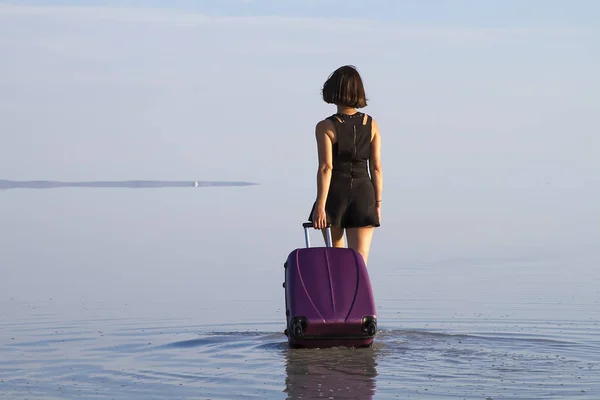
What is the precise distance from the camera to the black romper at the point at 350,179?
25.0ft

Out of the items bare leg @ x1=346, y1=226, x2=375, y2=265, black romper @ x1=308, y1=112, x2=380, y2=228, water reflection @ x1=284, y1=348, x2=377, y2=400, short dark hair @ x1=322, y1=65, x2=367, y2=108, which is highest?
short dark hair @ x1=322, y1=65, x2=367, y2=108

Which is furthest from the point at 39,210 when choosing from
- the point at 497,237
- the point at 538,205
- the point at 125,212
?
the point at 497,237

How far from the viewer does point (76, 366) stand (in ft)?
21.7

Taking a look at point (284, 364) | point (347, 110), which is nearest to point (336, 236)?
point (347, 110)

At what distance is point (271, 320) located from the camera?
9.04 m

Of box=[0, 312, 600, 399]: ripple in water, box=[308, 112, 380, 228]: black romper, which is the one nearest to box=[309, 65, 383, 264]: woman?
box=[308, 112, 380, 228]: black romper

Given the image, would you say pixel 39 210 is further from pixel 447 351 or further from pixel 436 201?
pixel 447 351

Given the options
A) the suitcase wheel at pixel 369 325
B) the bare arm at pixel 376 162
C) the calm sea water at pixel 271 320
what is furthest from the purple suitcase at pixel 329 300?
the bare arm at pixel 376 162

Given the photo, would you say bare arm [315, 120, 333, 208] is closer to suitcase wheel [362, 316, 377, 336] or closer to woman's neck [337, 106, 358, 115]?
woman's neck [337, 106, 358, 115]

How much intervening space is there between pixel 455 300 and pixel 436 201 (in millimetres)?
21014

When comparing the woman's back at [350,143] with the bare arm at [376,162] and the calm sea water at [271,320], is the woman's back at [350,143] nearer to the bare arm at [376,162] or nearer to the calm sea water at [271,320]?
the bare arm at [376,162]

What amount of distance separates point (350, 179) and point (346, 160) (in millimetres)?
131

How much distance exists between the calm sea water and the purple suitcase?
10 centimetres

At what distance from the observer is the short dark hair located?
25.1 ft
